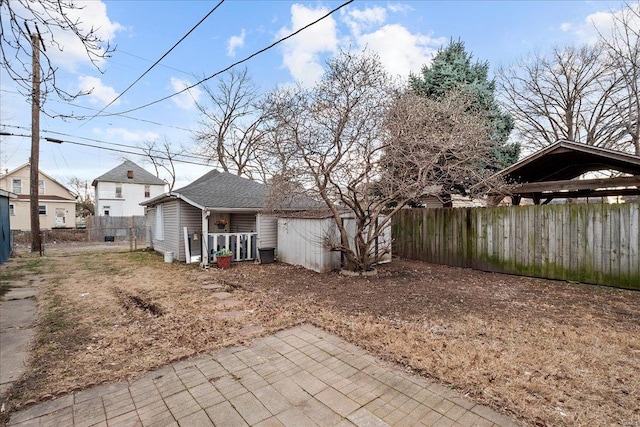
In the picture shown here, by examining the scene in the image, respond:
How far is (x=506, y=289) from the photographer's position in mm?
6660

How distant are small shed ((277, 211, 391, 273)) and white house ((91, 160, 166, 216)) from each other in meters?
22.7

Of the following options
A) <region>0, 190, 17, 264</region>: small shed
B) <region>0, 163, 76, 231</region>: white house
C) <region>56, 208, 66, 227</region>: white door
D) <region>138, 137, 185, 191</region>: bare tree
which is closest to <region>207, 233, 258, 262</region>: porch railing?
<region>0, 190, 17, 264</region>: small shed

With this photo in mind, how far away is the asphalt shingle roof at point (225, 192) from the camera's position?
34.3 ft

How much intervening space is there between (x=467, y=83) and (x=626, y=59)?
6.27 meters

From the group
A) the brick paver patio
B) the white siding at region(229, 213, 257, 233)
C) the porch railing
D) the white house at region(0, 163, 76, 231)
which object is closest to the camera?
the brick paver patio

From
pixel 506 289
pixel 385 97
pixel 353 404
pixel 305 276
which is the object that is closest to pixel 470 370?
pixel 353 404

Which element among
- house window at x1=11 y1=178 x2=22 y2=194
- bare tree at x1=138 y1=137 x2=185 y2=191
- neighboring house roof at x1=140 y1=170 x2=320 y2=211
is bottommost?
neighboring house roof at x1=140 y1=170 x2=320 y2=211

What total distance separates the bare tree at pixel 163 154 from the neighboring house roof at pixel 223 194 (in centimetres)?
1452

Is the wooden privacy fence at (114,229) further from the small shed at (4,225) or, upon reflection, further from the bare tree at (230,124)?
the bare tree at (230,124)

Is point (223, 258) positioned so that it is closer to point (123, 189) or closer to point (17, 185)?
point (123, 189)

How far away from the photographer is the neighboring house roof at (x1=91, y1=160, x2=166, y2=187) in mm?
28594

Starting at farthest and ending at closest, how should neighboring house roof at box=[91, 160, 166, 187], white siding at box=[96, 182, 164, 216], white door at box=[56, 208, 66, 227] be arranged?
1. neighboring house roof at box=[91, 160, 166, 187]
2. white siding at box=[96, 182, 164, 216]
3. white door at box=[56, 208, 66, 227]

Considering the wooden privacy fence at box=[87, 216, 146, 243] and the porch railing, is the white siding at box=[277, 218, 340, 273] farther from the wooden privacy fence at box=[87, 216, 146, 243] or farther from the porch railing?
the wooden privacy fence at box=[87, 216, 146, 243]

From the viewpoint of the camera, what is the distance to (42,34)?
3.08 metres
